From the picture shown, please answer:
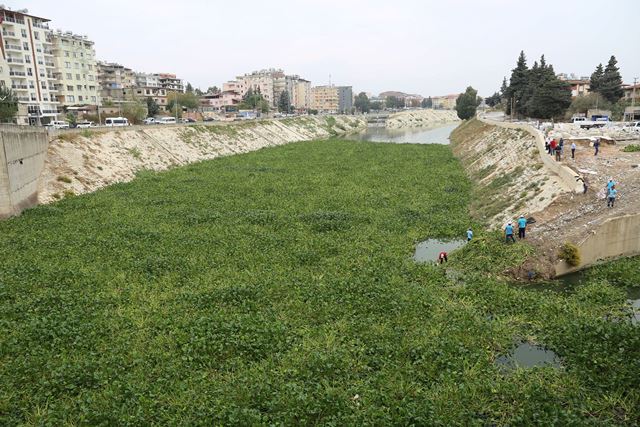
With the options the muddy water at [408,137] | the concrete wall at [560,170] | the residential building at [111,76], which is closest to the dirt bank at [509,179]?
the concrete wall at [560,170]

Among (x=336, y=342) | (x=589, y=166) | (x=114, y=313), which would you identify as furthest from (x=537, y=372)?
(x=589, y=166)

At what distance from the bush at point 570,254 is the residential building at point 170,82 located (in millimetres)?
152461

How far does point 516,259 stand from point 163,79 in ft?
514

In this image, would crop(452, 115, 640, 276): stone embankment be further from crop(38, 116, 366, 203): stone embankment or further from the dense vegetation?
crop(38, 116, 366, 203): stone embankment

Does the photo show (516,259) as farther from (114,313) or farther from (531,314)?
(114,313)

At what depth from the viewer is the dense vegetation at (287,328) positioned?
11.7 m

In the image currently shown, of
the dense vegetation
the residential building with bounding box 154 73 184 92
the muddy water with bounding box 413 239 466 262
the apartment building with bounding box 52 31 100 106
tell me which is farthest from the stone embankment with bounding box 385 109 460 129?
the dense vegetation

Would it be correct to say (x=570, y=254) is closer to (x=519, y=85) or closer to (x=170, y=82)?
(x=519, y=85)

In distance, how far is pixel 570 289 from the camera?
63.8 feet

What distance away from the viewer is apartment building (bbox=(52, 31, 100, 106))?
85.8 m

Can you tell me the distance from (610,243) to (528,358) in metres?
10.8

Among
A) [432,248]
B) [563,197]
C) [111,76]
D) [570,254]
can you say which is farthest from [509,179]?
[111,76]

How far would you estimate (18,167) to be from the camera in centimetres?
3253

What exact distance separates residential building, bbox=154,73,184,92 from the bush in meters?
152
